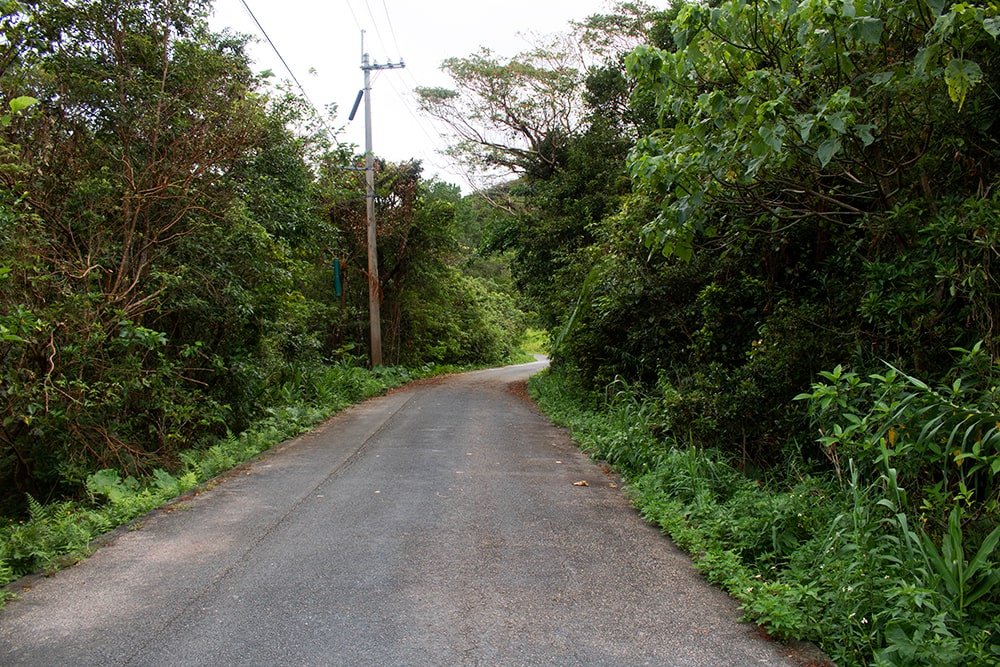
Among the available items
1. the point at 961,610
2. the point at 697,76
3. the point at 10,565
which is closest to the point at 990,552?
the point at 961,610

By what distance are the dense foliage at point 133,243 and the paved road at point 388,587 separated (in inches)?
62.8

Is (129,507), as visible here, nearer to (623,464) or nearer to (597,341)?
(623,464)

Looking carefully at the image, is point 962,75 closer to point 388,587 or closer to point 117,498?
point 388,587

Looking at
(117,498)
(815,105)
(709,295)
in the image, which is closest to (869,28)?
(815,105)

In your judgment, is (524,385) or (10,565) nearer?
(10,565)

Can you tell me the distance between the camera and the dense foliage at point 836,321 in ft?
11.4

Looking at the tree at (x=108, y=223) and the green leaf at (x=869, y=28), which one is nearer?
the green leaf at (x=869, y=28)

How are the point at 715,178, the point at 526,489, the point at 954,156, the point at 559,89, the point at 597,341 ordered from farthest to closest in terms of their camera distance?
the point at 559,89, the point at 597,341, the point at 526,489, the point at 715,178, the point at 954,156

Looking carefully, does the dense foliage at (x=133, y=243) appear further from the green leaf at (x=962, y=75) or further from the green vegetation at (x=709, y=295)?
the green leaf at (x=962, y=75)

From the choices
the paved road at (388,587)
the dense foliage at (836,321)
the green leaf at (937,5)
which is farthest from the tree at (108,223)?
the green leaf at (937,5)

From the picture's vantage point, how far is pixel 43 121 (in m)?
7.09

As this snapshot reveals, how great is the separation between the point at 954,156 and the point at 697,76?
225cm

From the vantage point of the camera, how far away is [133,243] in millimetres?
7898

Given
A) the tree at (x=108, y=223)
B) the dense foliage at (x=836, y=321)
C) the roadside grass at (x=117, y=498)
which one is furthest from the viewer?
the tree at (x=108, y=223)
